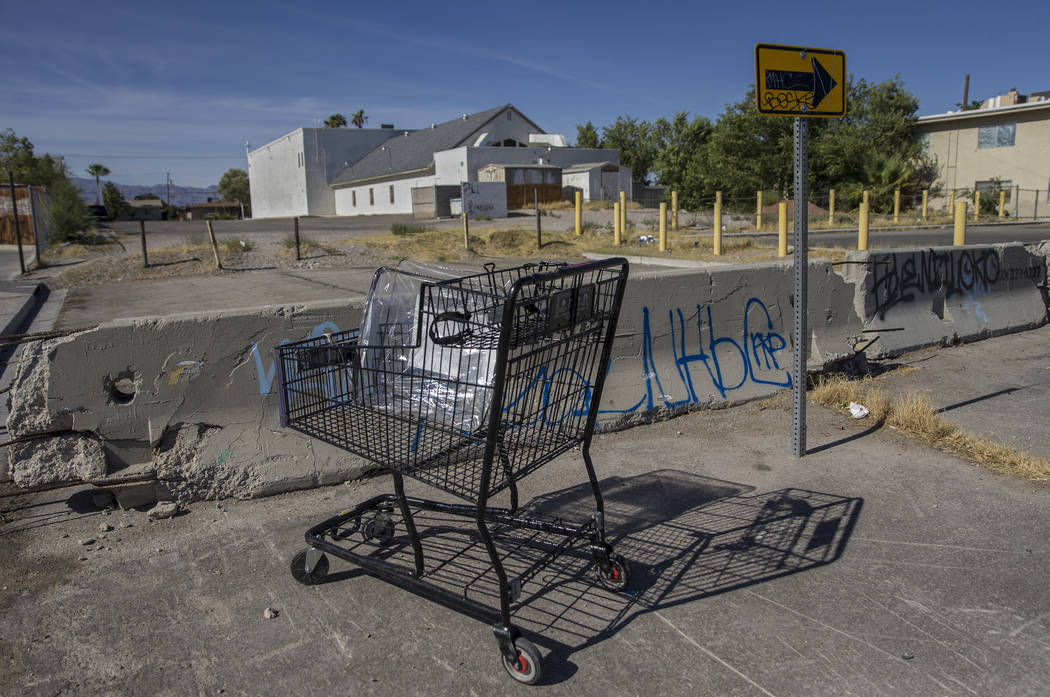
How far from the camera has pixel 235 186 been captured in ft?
374

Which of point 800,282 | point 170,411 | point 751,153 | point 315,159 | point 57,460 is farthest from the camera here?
point 315,159

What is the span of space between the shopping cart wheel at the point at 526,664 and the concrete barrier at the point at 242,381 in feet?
4.08

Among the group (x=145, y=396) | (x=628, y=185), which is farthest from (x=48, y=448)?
(x=628, y=185)

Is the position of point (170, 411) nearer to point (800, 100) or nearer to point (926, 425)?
point (800, 100)

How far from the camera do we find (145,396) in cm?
434

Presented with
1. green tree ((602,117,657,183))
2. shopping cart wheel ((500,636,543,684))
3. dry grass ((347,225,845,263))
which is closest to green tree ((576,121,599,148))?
green tree ((602,117,657,183))

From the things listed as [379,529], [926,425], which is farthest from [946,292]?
[379,529]

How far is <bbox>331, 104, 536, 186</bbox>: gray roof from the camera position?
5444 cm

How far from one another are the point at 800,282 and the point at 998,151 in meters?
43.3

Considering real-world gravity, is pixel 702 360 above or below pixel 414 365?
below

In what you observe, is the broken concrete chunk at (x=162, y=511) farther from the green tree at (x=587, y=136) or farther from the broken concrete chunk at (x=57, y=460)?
the green tree at (x=587, y=136)

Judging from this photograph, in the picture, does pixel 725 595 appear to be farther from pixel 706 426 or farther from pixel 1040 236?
pixel 1040 236

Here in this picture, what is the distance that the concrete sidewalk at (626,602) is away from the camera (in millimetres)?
2816

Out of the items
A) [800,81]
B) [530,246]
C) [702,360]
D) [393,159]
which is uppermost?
[393,159]
